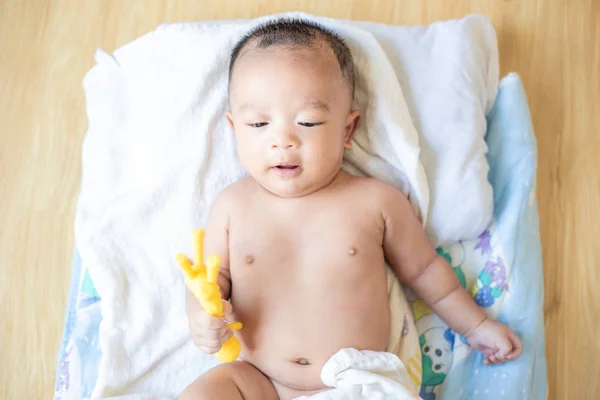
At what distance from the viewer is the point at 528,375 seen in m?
1.14

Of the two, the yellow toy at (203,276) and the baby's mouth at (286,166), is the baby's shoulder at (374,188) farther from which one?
the yellow toy at (203,276)

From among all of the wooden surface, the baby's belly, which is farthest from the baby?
the wooden surface

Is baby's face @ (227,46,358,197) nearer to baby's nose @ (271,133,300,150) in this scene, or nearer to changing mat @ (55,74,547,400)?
baby's nose @ (271,133,300,150)

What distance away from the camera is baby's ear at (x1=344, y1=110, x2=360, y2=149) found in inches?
46.0

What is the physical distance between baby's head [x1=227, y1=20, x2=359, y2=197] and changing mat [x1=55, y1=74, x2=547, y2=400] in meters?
0.37

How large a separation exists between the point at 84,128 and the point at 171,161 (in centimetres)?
36

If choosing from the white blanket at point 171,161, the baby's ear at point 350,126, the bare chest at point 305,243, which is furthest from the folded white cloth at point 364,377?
the baby's ear at point 350,126

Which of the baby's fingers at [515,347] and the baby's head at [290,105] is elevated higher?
the baby's head at [290,105]

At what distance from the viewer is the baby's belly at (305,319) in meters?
1.09

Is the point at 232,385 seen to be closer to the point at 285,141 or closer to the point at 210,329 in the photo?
the point at 210,329

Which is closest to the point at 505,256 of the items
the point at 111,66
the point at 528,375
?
the point at 528,375

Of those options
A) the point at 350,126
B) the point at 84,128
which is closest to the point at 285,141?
the point at 350,126

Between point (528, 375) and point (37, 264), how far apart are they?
1.09m

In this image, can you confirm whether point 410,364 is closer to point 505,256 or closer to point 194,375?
point 505,256
